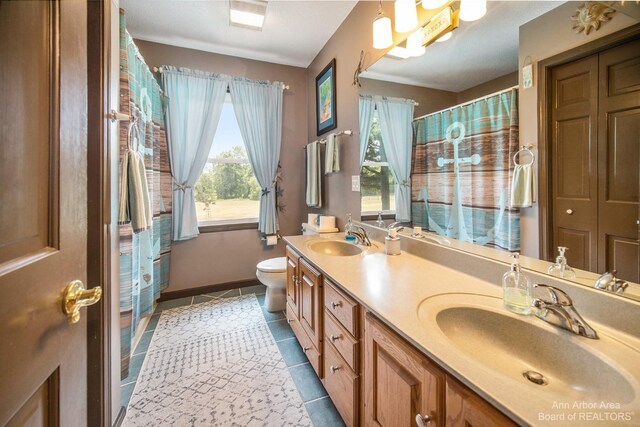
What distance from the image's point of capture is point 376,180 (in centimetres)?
204

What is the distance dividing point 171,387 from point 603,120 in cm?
232

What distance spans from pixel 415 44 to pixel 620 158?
4.02 feet

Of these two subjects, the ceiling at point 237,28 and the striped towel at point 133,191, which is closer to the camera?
the striped towel at point 133,191

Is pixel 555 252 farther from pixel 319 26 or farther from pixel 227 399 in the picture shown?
pixel 319 26

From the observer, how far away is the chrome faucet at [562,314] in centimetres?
76

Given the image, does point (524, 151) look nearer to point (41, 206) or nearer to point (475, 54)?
point (475, 54)

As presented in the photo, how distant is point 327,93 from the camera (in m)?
2.69

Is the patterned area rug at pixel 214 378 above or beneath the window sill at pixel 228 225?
beneath

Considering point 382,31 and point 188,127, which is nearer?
point 382,31

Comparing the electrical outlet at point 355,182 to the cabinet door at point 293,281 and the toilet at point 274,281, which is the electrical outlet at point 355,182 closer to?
the cabinet door at point 293,281

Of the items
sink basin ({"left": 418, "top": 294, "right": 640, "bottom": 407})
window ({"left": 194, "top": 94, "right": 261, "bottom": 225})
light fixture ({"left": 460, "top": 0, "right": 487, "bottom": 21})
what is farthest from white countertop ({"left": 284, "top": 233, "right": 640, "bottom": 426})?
window ({"left": 194, "top": 94, "right": 261, "bottom": 225})

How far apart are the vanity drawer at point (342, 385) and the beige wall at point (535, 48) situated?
0.90m

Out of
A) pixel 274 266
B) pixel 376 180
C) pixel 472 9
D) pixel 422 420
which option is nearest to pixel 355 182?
pixel 376 180

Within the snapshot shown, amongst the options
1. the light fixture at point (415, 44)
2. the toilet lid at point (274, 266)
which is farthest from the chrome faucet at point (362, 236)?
the light fixture at point (415, 44)
